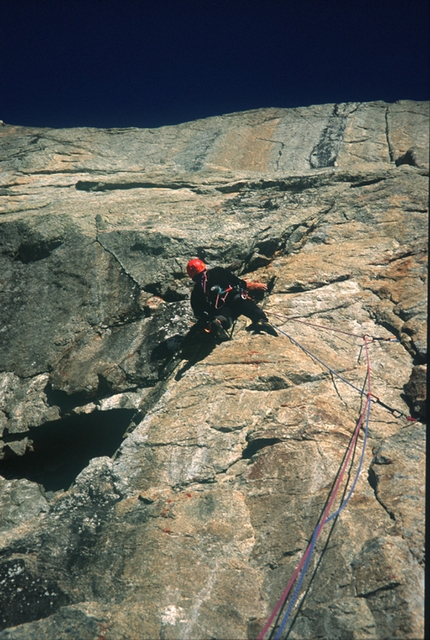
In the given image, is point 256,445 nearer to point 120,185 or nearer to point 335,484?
point 335,484

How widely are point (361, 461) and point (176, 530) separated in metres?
1.90

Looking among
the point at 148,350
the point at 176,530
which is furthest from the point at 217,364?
the point at 176,530

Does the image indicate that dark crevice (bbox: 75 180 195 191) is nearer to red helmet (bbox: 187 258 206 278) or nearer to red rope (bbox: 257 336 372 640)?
red helmet (bbox: 187 258 206 278)

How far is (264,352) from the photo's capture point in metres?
5.78

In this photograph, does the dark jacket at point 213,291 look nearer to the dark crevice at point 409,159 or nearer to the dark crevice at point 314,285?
the dark crevice at point 314,285

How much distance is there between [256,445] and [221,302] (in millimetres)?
2085

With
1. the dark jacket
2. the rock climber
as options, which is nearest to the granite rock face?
the rock climber

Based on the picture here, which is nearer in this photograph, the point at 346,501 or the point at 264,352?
the point at 346,501

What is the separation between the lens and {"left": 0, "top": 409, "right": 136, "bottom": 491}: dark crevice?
6.05m

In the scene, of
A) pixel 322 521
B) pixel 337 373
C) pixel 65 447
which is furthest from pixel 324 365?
pixel 65 447

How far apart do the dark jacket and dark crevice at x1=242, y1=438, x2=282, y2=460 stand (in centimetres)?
190

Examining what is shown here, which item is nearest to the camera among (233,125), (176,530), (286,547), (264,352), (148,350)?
(286,547)

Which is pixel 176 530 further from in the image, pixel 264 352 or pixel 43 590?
pixel 264 352

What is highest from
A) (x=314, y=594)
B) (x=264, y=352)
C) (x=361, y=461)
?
(x=264, y=352)
